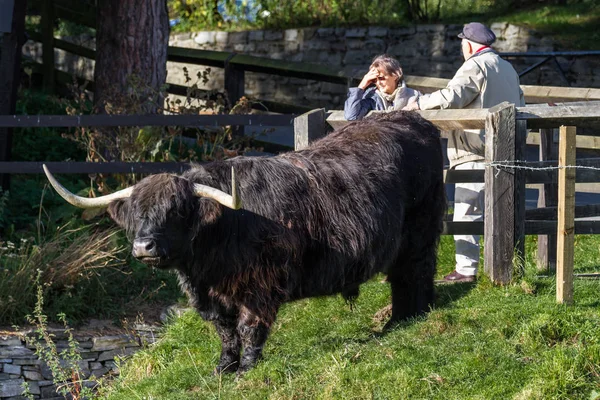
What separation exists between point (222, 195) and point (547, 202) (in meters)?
3.41

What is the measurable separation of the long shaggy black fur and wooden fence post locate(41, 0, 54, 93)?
28.9 ft

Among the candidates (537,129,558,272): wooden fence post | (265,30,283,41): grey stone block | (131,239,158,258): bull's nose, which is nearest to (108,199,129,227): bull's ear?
(131,239,158,258): bull's nose

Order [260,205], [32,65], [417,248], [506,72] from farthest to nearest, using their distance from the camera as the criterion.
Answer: [32,65]
[506,72]
[417,248]
[260,205]

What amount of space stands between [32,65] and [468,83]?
1006 cm

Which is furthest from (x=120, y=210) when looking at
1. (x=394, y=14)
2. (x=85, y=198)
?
(x=394, y=14)

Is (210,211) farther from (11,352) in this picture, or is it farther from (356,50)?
(356,50)

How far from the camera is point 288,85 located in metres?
19.1

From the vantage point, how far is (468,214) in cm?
769

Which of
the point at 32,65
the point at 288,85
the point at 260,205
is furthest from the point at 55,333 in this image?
the point at 288,85

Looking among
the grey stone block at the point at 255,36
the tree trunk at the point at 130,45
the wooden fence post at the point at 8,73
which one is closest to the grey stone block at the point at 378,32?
the grey stone block at the point at 255,36

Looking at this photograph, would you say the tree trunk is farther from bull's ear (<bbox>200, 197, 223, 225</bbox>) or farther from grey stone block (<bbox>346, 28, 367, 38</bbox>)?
grey stone block (<bbox>346, 28, 367, 38</bbox>)

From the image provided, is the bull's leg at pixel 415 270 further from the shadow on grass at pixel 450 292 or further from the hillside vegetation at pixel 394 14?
the hillside vegetation at pixel 394 14

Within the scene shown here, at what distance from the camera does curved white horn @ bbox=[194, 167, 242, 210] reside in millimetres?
5551

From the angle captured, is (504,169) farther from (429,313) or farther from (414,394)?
(414,394)
